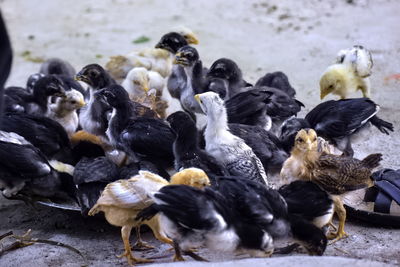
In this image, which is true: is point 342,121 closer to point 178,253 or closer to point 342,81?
point 342,81

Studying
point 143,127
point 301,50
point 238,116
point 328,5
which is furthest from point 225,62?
point 328,5

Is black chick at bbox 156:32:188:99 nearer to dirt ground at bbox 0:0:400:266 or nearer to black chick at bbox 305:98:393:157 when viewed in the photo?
dirt ground at bbox 0:0:400:266

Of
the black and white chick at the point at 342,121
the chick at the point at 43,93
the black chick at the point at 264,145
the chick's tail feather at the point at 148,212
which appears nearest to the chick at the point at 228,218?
the chick's tail feather at the point at 148,212

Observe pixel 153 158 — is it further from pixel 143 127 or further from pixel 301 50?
pixel 301 50

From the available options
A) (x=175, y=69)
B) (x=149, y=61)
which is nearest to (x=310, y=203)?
(x=175, y=69)

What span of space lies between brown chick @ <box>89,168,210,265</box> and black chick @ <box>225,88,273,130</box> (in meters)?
1.35

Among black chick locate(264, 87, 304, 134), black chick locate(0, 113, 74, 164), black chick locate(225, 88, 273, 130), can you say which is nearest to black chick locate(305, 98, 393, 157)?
black chick locate(264, 87, 304, 134)

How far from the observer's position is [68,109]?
5.24m

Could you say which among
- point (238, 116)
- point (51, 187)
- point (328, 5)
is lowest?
point (51, 187)

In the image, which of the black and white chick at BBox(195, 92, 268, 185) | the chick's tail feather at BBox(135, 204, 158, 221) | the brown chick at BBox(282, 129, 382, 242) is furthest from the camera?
the black and white chick at BBox(195, 92, 268, 185)

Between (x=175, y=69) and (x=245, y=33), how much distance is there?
7.81 feet

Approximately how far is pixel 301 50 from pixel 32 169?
4046 mm

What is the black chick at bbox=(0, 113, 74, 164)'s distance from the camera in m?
4.59

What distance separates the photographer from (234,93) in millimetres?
5422
